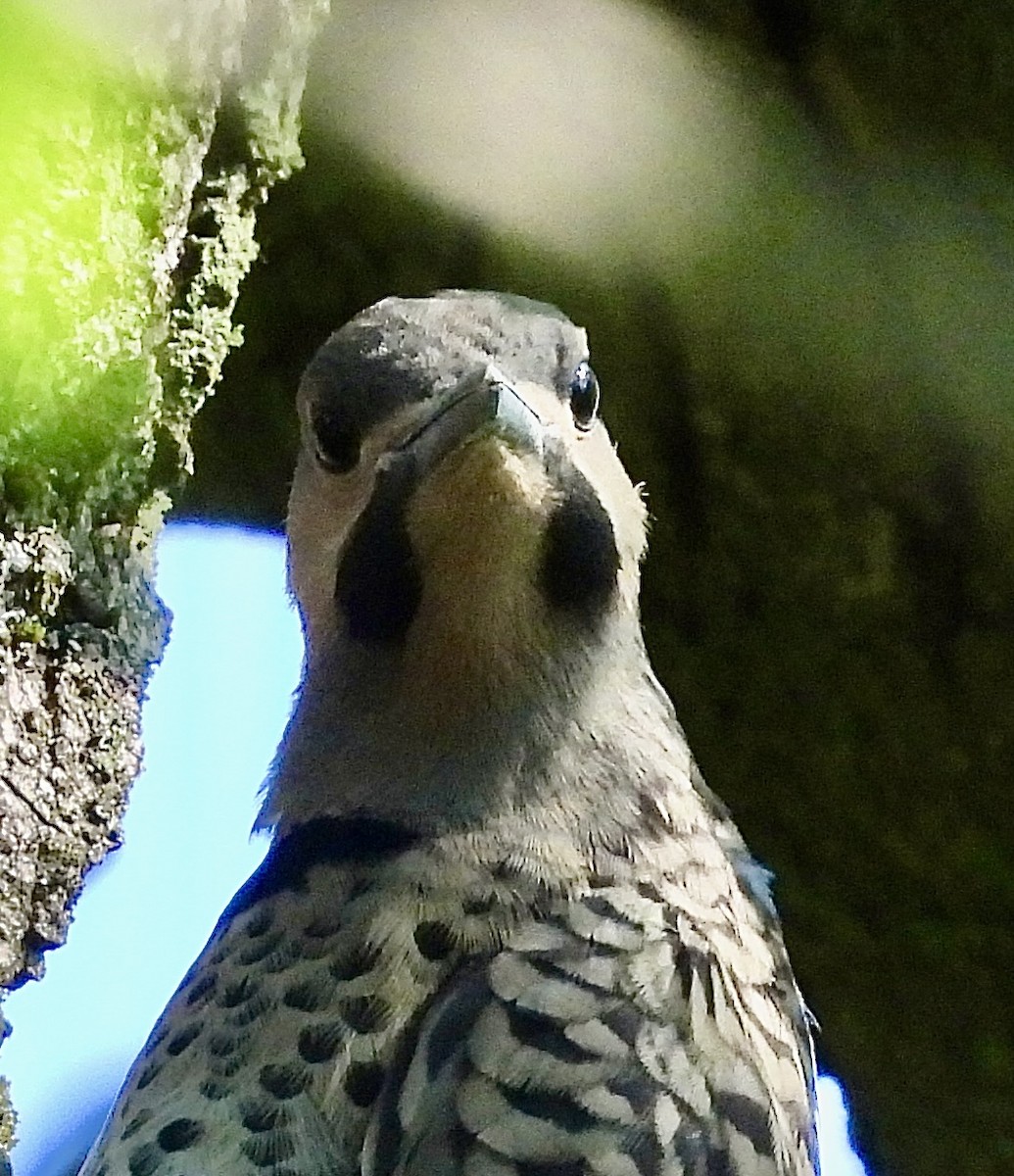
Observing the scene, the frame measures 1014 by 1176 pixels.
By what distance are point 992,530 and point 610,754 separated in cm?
100

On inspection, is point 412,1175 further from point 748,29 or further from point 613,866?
point 748,29

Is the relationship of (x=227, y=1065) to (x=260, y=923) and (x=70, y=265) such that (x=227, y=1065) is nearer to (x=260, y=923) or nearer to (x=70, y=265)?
(x=260, y=923)

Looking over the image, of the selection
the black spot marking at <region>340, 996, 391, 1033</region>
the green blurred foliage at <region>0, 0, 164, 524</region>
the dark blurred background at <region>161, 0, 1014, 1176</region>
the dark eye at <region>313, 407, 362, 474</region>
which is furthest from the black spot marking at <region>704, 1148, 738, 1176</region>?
the dark blurred background at <region>161, 0, 1014, 1176</region>

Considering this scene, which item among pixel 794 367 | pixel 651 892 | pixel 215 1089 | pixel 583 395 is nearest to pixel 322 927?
pixel 215 1089

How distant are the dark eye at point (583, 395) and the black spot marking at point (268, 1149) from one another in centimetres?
61

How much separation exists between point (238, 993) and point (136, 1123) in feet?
0.36

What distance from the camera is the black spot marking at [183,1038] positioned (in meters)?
1.14

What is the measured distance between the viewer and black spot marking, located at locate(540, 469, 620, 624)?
1.20 meters

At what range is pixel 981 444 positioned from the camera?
6.65 feet

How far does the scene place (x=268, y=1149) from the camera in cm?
101

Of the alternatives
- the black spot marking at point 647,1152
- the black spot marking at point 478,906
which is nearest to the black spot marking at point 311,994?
the black spot marking at point 478,906

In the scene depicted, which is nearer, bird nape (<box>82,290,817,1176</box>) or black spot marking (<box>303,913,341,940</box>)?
bird nape (<box>82,290,817,1176</box>)

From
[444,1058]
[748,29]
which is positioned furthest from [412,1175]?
[748,29]

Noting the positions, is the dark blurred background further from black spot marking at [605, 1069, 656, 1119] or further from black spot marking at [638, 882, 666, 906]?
black spot marking at [605, 1069, 656, 1119]
